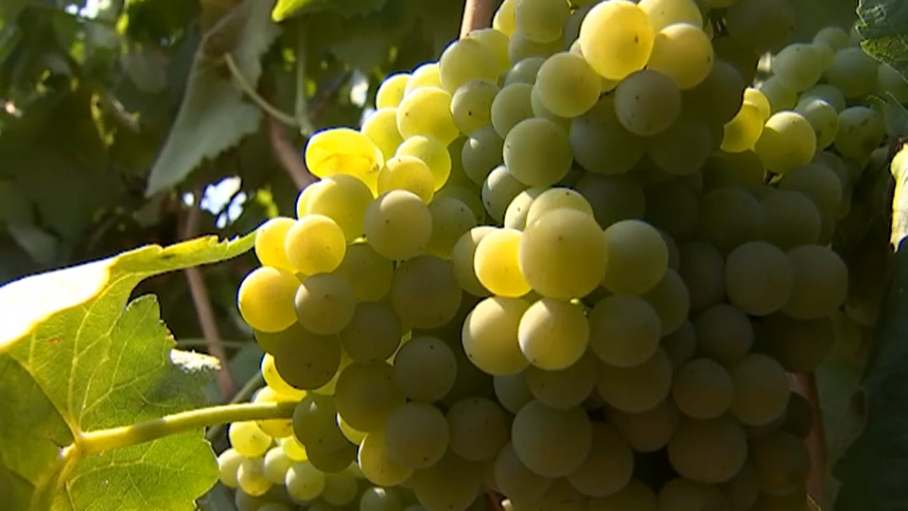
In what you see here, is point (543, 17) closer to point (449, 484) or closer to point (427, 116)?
point (427, 116)

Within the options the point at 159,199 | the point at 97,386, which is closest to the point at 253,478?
the point at 97,386

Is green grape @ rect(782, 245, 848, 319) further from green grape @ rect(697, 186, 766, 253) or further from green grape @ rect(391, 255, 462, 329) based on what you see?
green grape @ rect(391, 255, 462, 329)

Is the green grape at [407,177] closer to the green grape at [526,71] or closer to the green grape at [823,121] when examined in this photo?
the green grape at [526,71]

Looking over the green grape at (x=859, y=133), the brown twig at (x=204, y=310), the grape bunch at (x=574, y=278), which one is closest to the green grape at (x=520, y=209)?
the grape bunch at (x=574, y=278)

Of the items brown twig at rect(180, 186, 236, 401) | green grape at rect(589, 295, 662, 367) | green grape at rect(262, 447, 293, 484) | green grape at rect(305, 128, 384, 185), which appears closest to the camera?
green grape at rect(589, 295, 662, 367)

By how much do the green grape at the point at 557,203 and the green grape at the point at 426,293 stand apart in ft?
0.17

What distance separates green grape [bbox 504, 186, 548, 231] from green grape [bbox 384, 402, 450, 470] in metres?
0.09

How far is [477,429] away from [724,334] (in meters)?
0.11

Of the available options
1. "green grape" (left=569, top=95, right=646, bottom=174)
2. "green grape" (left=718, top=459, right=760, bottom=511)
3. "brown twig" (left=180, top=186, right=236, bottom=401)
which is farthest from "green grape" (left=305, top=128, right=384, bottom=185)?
"brown twig" (left=180, top=186, right=236, bottom=401)

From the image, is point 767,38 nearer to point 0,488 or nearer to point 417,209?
point 417,209

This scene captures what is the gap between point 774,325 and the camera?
0.43 m

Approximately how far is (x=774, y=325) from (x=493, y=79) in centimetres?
18

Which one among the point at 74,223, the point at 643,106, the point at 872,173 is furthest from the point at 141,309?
the point at 74,223

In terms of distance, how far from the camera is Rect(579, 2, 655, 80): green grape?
1.29ft
